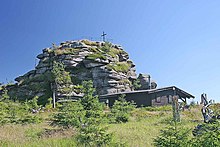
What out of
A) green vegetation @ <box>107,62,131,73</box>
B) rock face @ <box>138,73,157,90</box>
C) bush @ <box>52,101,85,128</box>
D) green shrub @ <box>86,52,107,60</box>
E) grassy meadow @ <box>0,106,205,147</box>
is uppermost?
green shrub @ <box>86,52,107,60</box>

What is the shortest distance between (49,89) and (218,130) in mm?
40102

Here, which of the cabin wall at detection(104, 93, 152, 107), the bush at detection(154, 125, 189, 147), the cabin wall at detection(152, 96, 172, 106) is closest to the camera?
the bush at detection(154, 125, 189, 147)

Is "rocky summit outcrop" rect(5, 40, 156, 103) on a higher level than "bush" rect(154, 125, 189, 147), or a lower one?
higher

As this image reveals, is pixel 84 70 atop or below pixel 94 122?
atop

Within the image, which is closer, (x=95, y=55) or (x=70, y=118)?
(x=70, y=118)

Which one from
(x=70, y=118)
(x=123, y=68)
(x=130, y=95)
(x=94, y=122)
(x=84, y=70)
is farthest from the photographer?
(x=123, y=68)

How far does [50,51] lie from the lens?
163 ft

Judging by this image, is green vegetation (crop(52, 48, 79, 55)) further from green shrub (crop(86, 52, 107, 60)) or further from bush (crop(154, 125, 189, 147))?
bush (crop(154, 125, 189, 147))

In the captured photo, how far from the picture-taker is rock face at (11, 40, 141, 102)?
1715 inches

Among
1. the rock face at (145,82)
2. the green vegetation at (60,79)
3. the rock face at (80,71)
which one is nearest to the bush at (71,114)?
the green vegetation at (60,79)

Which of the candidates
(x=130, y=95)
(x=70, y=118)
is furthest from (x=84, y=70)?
(x=70, y=118)

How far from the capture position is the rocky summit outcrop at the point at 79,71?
43.5m

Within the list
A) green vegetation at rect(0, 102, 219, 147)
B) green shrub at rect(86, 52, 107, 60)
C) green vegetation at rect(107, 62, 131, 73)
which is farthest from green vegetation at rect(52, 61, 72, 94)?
green vegetation at rect(0, 102, 219, 147)

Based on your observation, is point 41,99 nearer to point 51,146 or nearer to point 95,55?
point 95,55
